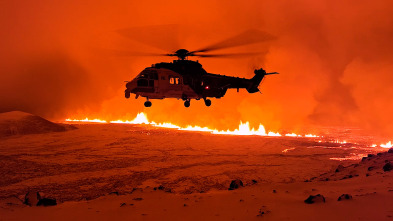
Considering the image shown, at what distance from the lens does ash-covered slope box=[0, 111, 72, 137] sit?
113ft

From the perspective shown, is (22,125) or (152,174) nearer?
(152,174)

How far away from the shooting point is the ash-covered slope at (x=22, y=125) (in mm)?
34356

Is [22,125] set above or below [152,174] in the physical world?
above

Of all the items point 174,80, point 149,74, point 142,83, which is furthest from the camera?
point 174,80

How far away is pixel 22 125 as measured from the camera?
36219mm

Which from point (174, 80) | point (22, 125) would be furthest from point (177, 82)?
point (22, 125)

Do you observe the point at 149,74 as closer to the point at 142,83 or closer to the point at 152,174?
the point at 142,83

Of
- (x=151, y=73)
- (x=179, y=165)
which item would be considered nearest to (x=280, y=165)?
(x=179, y=165)

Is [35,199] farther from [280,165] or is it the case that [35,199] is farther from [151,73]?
[280,165]

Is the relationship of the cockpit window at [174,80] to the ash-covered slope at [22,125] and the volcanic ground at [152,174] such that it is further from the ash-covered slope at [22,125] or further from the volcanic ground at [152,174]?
the ash-covered slope at [22,125]

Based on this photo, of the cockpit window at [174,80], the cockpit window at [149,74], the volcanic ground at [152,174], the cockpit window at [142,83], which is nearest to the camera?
the volcanic ground at [152,174]

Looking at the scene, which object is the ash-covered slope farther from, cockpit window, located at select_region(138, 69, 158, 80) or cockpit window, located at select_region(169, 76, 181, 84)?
cockpit window, located at select_region(169, 76, 181, 84)

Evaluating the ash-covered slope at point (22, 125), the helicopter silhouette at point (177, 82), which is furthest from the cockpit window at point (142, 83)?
the ash-covered slope at point (22, 125)

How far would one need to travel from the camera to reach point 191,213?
5.84 metres
